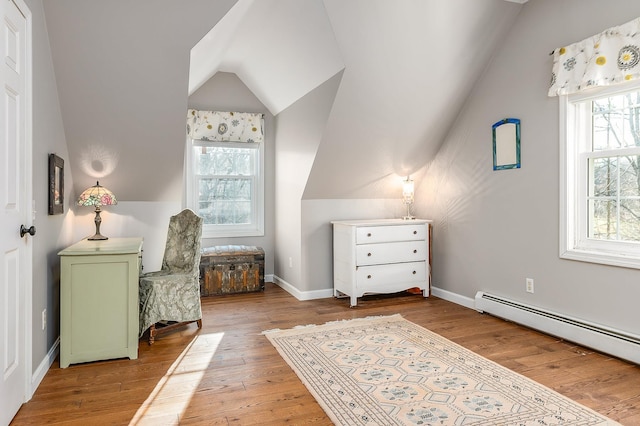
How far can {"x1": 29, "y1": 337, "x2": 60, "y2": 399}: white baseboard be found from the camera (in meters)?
2.44

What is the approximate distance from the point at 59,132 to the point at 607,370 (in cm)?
403

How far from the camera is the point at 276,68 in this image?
4.23 metres

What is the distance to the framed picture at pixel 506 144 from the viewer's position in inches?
142

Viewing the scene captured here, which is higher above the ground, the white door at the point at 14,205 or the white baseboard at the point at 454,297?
the white door at the point at 14,205

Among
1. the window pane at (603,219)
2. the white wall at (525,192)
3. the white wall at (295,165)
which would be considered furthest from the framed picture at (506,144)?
the white wall at (295,165)

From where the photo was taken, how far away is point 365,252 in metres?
4.31

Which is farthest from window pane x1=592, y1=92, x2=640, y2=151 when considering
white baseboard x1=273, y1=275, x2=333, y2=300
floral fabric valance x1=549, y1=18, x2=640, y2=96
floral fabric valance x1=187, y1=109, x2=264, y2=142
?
floral fabric valance x1=187, y1=109, x2=264, y2=142

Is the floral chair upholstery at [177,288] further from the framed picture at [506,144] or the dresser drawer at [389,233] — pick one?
the framed picture at [506,144]

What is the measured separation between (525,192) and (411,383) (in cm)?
195

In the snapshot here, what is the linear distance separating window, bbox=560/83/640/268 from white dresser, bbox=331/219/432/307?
1530 millimetres

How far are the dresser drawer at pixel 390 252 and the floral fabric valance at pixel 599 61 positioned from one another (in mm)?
1953

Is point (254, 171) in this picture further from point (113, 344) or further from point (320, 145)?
point (113, 344)

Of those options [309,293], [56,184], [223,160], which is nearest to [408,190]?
[309,293]

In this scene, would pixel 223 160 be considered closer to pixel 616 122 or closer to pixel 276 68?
pixel 276 68
